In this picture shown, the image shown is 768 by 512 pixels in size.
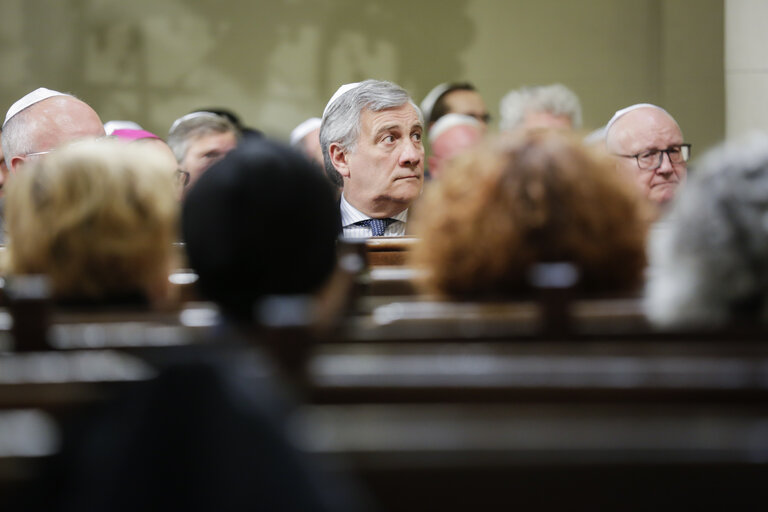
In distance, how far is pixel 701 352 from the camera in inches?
55.6

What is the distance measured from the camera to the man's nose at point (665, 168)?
511cm

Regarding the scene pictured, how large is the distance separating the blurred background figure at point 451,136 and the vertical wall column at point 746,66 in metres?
1.99

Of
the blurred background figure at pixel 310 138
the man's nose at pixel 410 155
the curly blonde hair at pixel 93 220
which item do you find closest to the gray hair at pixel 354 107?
the man's nose at pixel 410 155

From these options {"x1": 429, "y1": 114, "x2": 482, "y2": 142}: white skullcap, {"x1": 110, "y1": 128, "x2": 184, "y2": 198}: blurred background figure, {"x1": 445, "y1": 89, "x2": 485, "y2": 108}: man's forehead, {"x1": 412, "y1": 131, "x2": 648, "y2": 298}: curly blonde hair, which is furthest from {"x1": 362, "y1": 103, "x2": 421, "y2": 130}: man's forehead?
{"x1": 412, "y1": 131, "x2": 648, "y2": 298}: curly blonde hair

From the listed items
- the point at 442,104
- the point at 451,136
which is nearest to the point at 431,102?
the point at 442,104

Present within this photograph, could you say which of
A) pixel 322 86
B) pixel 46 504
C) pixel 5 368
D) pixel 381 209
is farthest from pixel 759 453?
pixel 322 86

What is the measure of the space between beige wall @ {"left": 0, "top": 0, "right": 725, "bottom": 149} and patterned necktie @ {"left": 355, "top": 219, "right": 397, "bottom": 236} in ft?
13.3

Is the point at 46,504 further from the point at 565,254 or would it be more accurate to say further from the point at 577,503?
the point at 565,254

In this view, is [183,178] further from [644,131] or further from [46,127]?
[644,131]

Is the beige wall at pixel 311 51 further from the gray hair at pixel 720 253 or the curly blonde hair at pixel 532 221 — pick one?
the gray hair at pixel 720 253

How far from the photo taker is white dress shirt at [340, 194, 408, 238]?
15.4 feet

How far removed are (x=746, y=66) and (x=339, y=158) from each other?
156 inches

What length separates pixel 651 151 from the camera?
5.16 meters

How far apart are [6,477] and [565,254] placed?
108cm
